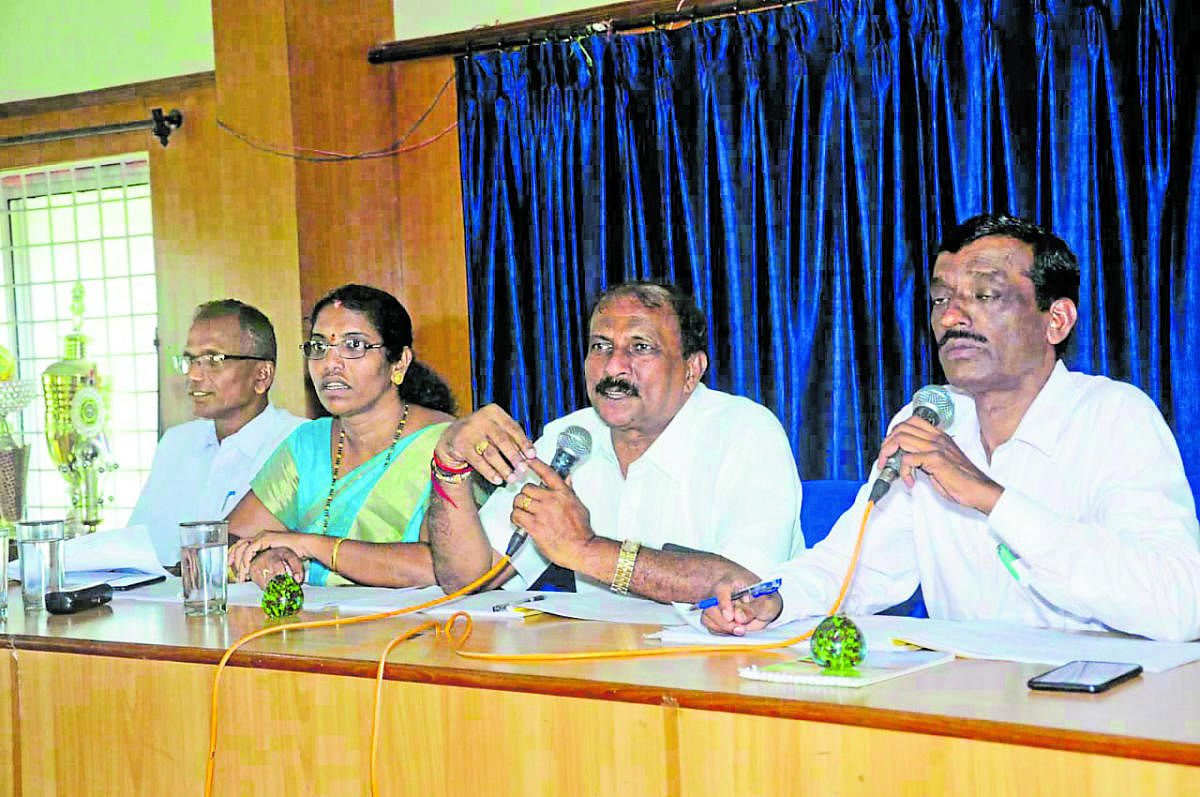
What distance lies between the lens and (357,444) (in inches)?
118

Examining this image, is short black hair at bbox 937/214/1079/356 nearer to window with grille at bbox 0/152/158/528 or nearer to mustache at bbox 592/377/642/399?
mustache at bbox 592/377/642/399

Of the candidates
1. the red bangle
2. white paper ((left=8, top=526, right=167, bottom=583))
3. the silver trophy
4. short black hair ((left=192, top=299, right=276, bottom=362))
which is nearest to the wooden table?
white paper ((left=8, top=526, right=167, bottom=583))

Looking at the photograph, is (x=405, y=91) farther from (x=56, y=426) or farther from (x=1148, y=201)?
(x=1148, y=201)

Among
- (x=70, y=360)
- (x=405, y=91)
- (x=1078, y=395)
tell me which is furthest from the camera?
(x=70, y=360)

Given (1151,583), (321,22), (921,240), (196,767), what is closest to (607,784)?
(196,767)

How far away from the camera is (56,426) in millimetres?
4188

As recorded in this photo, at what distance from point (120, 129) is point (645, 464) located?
2519 millimetres

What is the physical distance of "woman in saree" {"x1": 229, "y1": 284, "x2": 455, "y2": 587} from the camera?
2.91 m

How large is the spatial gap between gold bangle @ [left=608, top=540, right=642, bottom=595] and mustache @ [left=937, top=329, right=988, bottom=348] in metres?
0.63

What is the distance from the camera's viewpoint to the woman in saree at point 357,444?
291cm

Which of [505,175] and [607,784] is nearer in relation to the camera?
[607,784]

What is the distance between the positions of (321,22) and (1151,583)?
286cm

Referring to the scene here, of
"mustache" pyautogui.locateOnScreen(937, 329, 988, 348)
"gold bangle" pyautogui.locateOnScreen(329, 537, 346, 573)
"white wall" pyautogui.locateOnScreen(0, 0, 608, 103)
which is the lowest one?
"gold bangle" pyautogui.locateOnScreen(329, 537, 346, 573)

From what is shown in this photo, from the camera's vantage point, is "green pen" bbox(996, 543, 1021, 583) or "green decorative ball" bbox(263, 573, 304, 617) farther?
"green decorative ball" bbox(263, 573, 304, 617)
